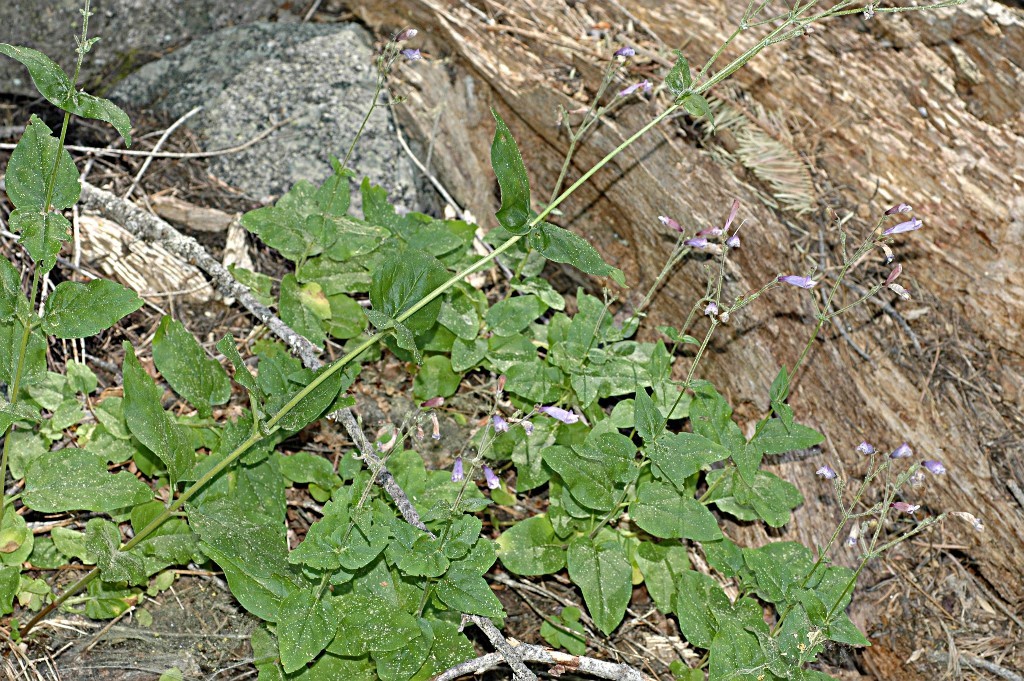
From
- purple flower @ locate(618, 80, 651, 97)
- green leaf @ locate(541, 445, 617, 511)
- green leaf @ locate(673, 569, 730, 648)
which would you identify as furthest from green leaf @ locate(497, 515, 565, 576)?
purple flower @ locate(618, 80, 651, 97)

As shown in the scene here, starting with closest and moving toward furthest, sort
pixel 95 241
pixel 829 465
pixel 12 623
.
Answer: pixel 12 623 < pixel 829 465 < pixel 95 241

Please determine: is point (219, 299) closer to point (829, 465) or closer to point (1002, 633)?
point (829, 465)

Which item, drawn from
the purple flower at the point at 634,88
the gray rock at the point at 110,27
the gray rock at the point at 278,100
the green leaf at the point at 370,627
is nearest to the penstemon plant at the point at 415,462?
the green leaf at the point at 370,627

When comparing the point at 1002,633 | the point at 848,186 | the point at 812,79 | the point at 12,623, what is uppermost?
the point at 812,79

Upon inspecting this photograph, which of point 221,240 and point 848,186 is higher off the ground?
point 848,186

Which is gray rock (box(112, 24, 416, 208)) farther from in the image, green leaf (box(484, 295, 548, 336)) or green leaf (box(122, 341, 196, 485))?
green leaf (box(122, 341, 196, 485))

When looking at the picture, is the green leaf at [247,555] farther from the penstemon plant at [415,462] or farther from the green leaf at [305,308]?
the green leaf at [305,308]

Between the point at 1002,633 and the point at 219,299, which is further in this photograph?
the point at 219,299

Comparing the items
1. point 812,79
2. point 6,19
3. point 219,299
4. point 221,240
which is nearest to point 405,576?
point 219,299
